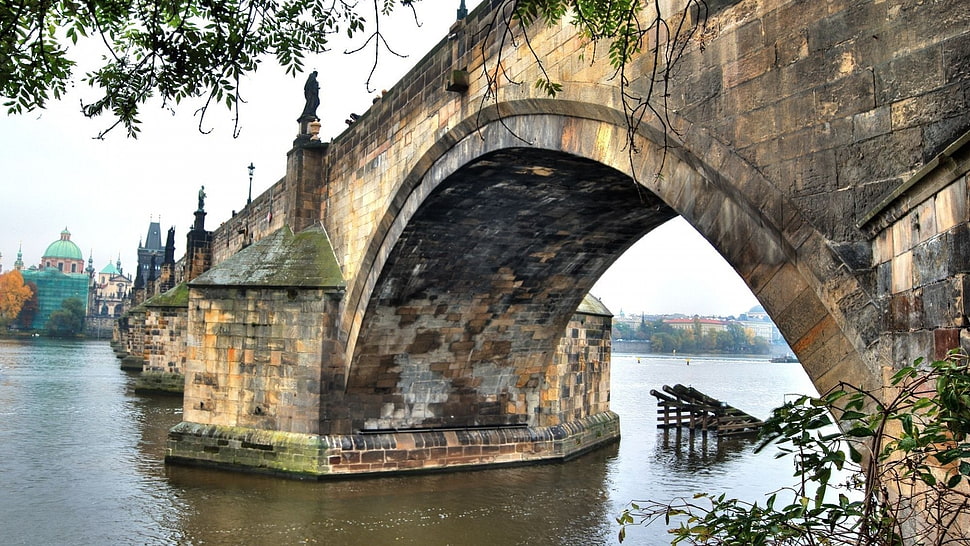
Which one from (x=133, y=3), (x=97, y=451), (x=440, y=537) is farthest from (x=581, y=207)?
(x=97, y=451)

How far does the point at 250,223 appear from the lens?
63.9 feet

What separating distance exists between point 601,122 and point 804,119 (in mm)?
2291

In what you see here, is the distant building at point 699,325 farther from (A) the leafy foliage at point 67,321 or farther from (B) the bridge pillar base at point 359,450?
(B) the bridge pillar base at point 359,450

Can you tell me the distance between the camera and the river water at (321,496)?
942cm

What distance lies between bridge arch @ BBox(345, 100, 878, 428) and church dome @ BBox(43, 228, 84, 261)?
13414 cm

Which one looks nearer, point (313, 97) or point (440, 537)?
point (440, 537)

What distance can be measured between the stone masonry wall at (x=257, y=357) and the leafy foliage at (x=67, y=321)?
92.9 meters

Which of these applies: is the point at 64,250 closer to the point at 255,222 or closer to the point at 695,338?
the point at 695,338

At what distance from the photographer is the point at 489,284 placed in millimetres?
12484

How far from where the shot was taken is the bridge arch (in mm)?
4062

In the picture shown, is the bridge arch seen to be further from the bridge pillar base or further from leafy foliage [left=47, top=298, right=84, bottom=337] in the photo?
leafy foliage [left=47, top=298, right=84, bottom=337]

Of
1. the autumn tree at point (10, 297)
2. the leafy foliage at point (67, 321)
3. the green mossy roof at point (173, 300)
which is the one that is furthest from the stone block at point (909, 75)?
the leafy foliage at point (67, 321)

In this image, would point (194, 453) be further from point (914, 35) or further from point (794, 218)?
point (914, 35)

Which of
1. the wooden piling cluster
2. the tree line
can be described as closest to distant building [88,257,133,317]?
the tree line
